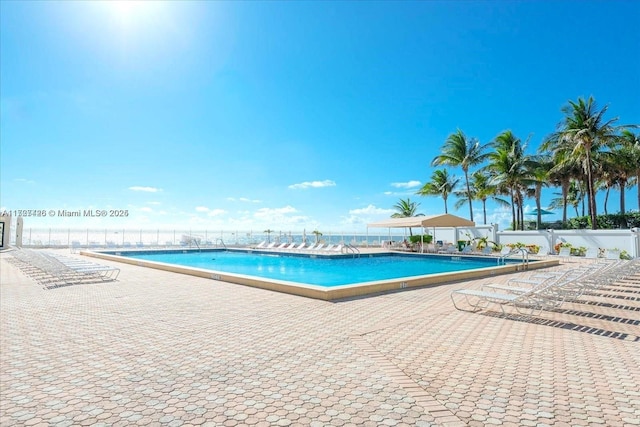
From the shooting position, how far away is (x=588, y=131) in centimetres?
1883

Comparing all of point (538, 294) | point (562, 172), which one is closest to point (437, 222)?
point (538, 294)

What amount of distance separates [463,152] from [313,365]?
26.2 m

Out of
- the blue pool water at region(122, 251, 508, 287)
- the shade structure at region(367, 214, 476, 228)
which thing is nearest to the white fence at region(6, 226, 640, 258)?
the shade structure at region(367, 214, 476, 228)

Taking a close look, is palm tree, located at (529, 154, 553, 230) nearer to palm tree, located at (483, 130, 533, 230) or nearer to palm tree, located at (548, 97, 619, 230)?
palm tree, located at (483, 130, 533, 230)

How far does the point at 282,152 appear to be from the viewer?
24.1m

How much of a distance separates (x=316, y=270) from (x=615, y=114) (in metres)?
17.8

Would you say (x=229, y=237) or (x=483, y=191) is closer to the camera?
(x=229, y=237)

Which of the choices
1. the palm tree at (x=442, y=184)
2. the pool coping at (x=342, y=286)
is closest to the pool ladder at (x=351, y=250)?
the pool coping at (x=342, y=286)

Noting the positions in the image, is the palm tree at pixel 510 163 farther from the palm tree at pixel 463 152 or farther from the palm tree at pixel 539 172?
the palm tree at pixel 463 152

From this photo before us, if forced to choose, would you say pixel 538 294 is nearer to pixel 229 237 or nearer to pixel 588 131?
pixel 588 131

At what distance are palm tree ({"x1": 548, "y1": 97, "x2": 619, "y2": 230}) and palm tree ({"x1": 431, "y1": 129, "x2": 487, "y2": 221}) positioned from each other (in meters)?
6.31

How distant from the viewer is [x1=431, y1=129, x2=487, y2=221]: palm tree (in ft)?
86.9

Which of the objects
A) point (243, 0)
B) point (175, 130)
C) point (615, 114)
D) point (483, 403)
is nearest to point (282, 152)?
point (175, 130)

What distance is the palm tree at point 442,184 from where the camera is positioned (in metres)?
32.0
